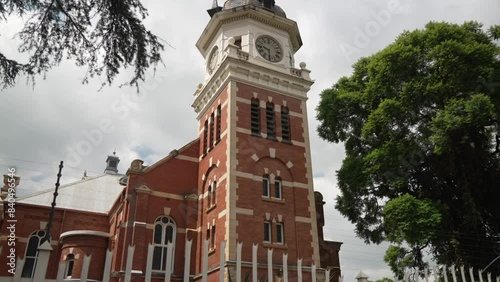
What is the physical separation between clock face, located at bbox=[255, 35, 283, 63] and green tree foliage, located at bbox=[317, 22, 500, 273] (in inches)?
257

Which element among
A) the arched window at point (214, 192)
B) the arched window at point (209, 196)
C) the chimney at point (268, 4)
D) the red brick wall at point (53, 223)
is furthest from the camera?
the chimney at point (268, 4)

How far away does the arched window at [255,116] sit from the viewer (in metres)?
22.5

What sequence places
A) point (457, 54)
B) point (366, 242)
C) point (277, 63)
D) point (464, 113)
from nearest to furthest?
1. point (464, 113)
2. point (457, 54)
3. point (366, 242)
4. point (277, 63)

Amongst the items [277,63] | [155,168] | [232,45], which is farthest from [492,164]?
[155,168]

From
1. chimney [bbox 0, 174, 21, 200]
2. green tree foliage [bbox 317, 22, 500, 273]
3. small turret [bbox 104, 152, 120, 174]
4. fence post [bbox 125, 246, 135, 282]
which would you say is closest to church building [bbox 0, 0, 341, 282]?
chimney [bbox 0, 174, 21, 200]

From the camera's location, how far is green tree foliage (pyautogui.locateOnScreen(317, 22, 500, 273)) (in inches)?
654

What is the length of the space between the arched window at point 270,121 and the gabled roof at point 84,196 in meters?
16.0

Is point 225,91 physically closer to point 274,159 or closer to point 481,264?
point 274,159

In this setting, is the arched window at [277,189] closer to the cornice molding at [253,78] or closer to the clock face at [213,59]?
the cornice molding at [253,78]

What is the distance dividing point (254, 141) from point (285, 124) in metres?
2.87

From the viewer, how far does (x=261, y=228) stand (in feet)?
63.6

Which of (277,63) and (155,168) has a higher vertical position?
(277,63)

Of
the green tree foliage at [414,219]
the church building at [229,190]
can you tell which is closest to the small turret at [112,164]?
the church building at [229,190]

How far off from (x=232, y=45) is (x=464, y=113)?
13.1 meters
